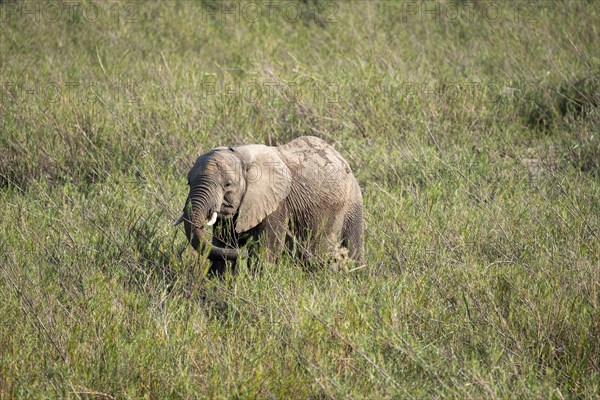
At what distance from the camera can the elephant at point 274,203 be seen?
4910 millimetres

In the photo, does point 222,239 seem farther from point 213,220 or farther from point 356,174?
point 356,174

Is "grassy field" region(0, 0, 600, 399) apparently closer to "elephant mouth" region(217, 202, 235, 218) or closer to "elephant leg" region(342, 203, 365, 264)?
"elephant leg" region(342, 203, 365, 264)

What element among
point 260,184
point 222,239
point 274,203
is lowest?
point 222,239

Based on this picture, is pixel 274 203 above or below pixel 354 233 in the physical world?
above

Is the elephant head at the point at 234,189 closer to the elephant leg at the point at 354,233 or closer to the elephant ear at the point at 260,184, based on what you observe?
the elephant ear at the point at 260,184

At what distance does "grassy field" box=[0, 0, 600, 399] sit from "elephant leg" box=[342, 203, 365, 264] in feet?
0.61

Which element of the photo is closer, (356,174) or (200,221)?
(200,221)

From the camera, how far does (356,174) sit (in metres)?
7.31

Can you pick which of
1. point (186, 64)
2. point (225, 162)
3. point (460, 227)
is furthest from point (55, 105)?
point (460, 227)

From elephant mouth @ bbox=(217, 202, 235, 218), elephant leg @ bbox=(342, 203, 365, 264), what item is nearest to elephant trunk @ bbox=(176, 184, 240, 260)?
elephant mouth @ bbox=(217, 202, 235, 218)

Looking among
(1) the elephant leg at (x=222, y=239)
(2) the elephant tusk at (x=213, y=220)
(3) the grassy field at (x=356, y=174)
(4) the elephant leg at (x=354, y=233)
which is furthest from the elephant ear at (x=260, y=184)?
(4) the elephant leg at (x=354, y=233)

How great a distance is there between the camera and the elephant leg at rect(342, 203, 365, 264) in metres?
5.68

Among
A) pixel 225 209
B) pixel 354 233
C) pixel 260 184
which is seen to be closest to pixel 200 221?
pixel 225 209

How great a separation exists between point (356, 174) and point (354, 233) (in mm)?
1678
